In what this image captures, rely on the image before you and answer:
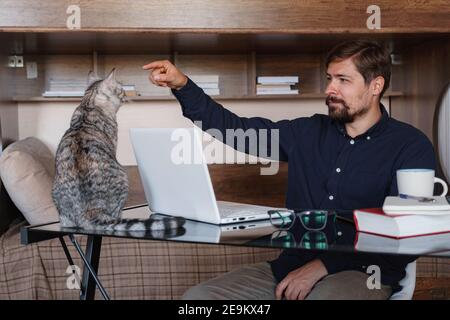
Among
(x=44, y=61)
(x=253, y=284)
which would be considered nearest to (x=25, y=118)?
(x=44, y=61)

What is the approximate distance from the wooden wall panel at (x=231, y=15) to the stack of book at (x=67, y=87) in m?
0.71

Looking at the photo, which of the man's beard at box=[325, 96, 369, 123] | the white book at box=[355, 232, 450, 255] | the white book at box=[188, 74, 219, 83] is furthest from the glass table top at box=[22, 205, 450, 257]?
the white book at box=[188, 74, 219, 83]

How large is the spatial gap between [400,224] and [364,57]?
781 mm

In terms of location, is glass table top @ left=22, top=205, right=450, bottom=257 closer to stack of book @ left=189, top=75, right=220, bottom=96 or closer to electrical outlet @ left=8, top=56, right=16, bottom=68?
stack of book @ left=189, top=75, right=220, bottom=96

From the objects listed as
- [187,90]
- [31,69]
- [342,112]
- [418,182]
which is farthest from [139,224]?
[31,69]

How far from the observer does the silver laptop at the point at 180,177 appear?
1351 millimetres

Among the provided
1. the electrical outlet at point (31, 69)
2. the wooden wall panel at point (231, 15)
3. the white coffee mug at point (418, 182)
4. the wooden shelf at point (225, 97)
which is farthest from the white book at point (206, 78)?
the white coffee mug at point (418, 182)

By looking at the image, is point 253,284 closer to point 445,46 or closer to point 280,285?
point 280,285

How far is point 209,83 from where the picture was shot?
10.7ft

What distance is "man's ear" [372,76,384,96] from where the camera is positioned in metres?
1.85

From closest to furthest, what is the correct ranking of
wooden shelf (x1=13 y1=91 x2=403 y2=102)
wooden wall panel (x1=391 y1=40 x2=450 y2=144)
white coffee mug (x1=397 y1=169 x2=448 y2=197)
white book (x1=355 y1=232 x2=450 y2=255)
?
white book (x1=355 y1=232 x2=450 y2=255) → white coffee mug (x1=397 y1=169 x2=448 y2=197) → wooden wall panel (x1=391 y1=40 x2=450 y2=144) → wooden shelf (x1=13 y1=91 x2=403 y2=102)

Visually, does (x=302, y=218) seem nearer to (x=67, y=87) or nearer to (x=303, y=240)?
(x=303, y=240)

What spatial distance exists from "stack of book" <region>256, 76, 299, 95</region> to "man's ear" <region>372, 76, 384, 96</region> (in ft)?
4.62

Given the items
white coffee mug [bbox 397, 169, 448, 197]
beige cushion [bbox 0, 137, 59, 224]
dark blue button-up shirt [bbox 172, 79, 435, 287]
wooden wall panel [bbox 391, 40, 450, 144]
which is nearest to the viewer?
white coffee mug [bbox 397, 169, 448, 197]
